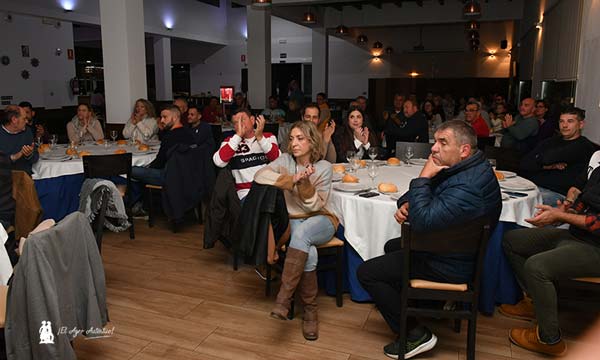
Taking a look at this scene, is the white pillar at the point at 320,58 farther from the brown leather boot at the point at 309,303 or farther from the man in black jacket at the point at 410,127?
the brown leather boot at the point at 309,303

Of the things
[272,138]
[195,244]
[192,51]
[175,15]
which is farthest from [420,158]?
[192,51]

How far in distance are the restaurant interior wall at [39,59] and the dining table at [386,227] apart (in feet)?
32.0

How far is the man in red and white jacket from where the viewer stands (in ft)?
13.0

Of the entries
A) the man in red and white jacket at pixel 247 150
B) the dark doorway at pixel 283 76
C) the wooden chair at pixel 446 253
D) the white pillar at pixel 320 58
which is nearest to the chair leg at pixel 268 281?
the man in red and white jacket at pixel 247 150

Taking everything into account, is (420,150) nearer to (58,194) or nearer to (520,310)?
(520,310)

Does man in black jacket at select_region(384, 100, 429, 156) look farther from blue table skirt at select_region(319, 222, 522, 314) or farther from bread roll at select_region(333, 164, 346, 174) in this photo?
blue table skirt at select_region(319, 222, 522, 314)

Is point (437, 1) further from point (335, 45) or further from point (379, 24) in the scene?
point (335, 45)

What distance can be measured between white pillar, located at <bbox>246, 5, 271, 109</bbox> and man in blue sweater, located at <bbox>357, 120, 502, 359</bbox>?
9.47 m

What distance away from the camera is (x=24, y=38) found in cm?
1087

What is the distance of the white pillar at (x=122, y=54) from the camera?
7.27 metres

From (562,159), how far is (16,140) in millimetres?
4851

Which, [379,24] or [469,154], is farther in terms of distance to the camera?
[379,24]

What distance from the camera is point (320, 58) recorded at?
1644cm

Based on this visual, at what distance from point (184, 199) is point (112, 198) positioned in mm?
979
